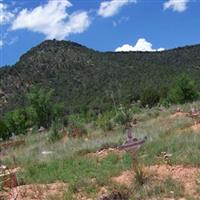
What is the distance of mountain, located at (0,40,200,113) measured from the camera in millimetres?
66312

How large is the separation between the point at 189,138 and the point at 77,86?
54645 millimetres

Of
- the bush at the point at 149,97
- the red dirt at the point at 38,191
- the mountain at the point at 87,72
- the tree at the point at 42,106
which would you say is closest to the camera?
the red dirt at the point at 38,191

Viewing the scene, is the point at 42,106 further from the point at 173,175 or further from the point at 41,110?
the point at 173,175

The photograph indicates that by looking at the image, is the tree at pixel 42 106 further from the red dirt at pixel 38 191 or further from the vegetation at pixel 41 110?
the red dirt at pixel 38 191

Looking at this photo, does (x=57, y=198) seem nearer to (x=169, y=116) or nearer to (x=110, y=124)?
(x=110, y=124)

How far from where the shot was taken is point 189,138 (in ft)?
47.3

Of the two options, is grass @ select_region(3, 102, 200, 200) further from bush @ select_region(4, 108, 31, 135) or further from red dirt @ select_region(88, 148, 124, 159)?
bush @ select_region(4, 108, 31, 135)

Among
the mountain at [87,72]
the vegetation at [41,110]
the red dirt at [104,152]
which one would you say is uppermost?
the mountain at [87,72]

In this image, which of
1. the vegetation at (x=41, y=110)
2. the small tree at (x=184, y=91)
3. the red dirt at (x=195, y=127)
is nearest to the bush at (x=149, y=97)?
the small tree at (x=184, y=91)

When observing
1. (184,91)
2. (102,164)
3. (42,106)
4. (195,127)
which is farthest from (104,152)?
(184,91)

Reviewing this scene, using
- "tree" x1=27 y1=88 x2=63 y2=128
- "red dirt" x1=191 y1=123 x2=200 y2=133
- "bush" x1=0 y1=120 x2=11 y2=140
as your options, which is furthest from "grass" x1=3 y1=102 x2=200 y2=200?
"bush" x1=0 y1=120 x2=11 y2=140

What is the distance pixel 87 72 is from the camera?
71688 mm

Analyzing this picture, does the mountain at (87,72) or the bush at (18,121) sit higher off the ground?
the mountain at (87,72)

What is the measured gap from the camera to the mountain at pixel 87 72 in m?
66.3
